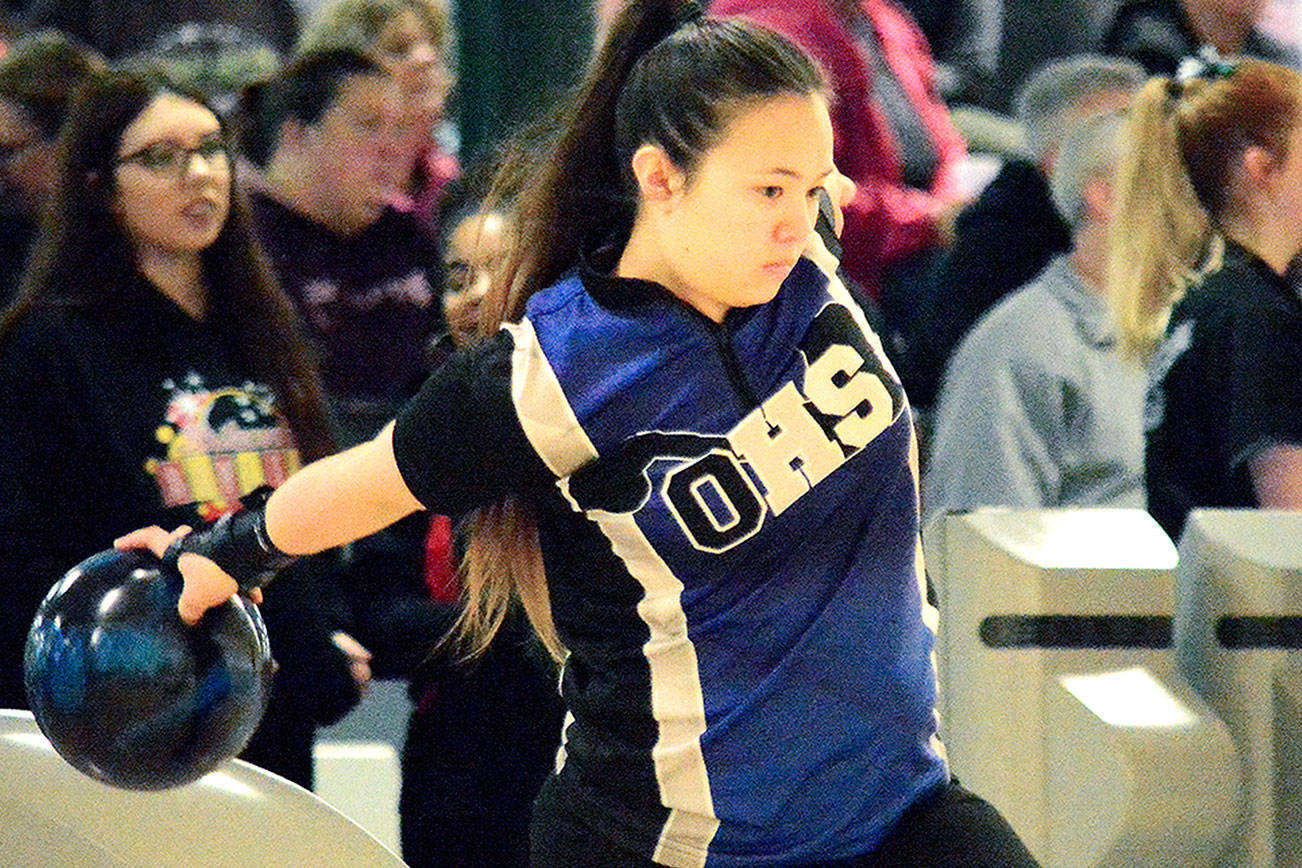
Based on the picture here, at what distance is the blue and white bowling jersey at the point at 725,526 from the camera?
2.42 meters

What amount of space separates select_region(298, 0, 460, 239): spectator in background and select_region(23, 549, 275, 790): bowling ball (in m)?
2.69

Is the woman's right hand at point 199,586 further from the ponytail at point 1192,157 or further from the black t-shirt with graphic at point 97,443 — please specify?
the ponytail at point 1192,157

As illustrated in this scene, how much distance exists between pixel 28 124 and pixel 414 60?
1026 millimetres

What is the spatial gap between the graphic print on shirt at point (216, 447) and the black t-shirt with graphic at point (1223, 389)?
153cm

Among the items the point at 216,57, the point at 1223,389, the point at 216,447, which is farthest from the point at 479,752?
the point at 216,57

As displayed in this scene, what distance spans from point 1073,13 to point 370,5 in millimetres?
2464

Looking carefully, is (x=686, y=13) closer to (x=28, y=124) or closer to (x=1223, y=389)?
(x=1223, y=389)

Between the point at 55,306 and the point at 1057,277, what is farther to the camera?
the point at 1057,277

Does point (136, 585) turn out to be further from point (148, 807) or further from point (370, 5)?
point (370, 5)

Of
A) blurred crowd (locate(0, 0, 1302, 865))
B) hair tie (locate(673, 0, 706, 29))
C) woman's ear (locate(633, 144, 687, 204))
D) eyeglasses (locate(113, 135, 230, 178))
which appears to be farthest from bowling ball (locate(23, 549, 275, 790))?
eyeglasses (locate(113, 135, 230, 178))

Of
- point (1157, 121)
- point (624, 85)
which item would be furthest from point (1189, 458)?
point (624, 85)

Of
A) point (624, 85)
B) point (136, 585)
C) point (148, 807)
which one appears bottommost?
point (148, 807)

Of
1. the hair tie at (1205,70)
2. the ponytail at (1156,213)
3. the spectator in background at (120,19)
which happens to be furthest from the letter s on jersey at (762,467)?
the spectator in background at (120,19)

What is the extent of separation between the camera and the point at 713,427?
95.3 inches
